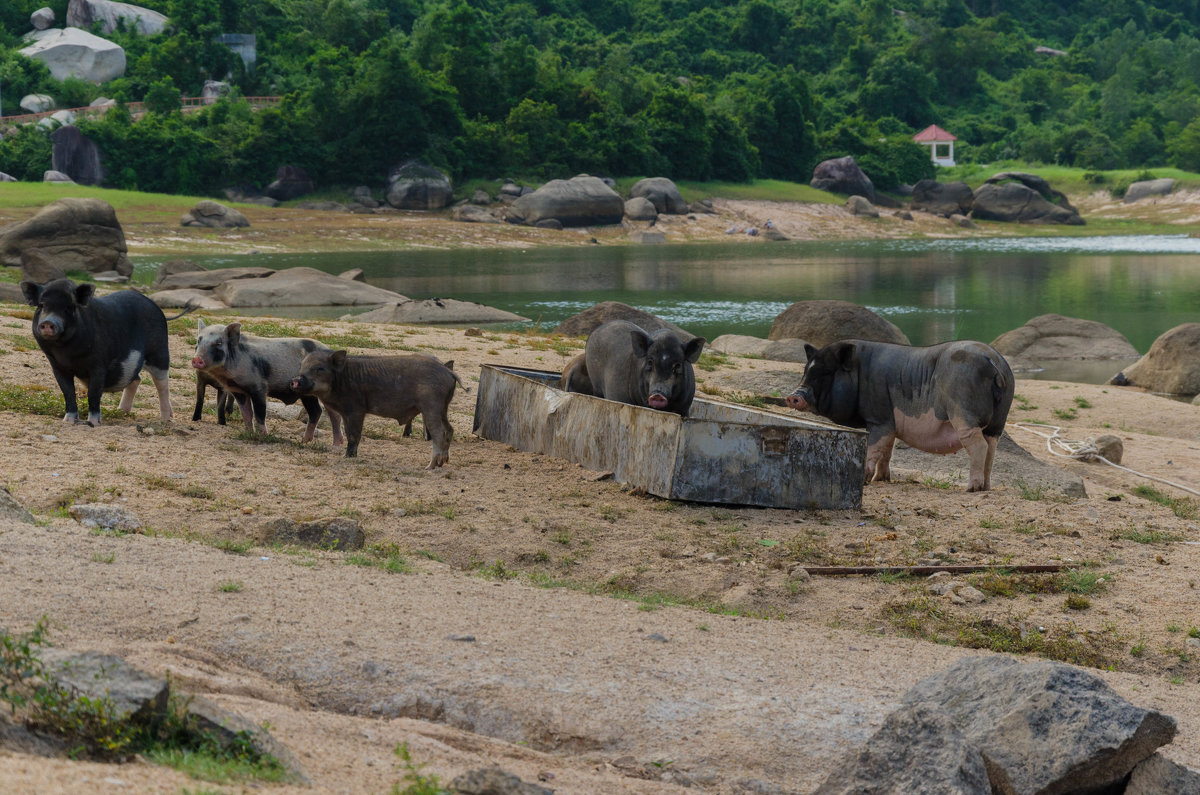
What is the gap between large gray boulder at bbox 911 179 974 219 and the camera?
91438 mm

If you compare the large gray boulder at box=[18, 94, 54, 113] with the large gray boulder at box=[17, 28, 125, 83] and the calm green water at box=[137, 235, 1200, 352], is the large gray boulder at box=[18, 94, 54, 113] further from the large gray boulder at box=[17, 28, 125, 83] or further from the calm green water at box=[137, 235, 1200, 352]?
the calm green water at box=[137, 235, 1200, 352]

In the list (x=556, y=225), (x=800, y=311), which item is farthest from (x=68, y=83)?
(x=800, y=311)

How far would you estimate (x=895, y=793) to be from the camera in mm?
4578

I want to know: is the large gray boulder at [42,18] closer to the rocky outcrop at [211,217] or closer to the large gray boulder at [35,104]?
the large gray boulder at [35,104]

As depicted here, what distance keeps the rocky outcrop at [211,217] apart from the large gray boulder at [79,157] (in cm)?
1800

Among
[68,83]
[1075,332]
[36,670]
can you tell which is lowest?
[1075,332]

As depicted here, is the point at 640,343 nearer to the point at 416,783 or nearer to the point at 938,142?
the point at 416,783

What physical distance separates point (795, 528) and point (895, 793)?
16.7 ft

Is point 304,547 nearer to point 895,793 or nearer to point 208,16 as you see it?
point 895,793

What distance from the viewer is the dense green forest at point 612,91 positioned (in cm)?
7975

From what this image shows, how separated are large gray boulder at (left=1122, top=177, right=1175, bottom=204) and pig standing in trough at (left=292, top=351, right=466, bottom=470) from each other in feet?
Result: 331

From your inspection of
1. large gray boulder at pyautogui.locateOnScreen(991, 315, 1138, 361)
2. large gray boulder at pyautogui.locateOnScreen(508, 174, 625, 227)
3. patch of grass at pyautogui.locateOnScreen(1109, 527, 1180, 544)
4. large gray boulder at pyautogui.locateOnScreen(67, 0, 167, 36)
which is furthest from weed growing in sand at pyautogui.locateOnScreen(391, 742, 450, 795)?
large gray boulder at pyautogui.locateOnScreen(67, 0, 167, 36)

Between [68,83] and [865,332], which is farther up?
[68,83]

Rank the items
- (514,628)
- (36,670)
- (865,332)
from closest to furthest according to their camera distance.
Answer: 1. (36,670)
2. (514,628)
3. (865,332)
